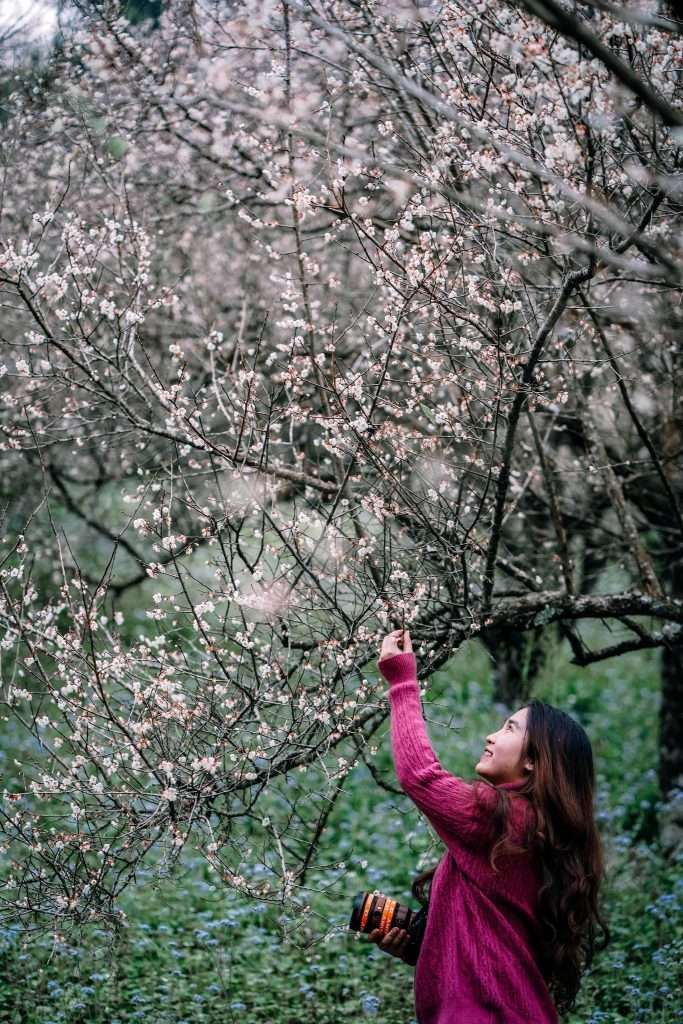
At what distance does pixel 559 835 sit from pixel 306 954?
8.63 feet

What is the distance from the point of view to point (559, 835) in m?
2.43

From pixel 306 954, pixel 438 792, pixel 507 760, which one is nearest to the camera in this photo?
pixel 438 792

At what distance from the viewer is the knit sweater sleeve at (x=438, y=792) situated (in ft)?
7.67

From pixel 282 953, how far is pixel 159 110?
4674 mm

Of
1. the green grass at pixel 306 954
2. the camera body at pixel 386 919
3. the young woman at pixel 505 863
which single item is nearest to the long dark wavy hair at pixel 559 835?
the young woman at pixel 505 863

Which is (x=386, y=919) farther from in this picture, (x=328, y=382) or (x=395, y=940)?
(x=328, y=382)

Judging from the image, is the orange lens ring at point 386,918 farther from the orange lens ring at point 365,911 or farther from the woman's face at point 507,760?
the woman's face at point 507,760

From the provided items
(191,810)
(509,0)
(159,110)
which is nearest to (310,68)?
(159,110)

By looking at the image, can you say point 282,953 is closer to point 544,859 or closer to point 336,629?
point 336,629

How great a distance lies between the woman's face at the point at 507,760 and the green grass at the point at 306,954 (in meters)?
0.99

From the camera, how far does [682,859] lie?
5.73 m

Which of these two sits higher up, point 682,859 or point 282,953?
point 682,859

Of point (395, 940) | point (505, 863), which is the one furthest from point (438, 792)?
point (395, 940)

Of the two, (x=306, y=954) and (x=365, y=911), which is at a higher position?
(x=306, y=954)
